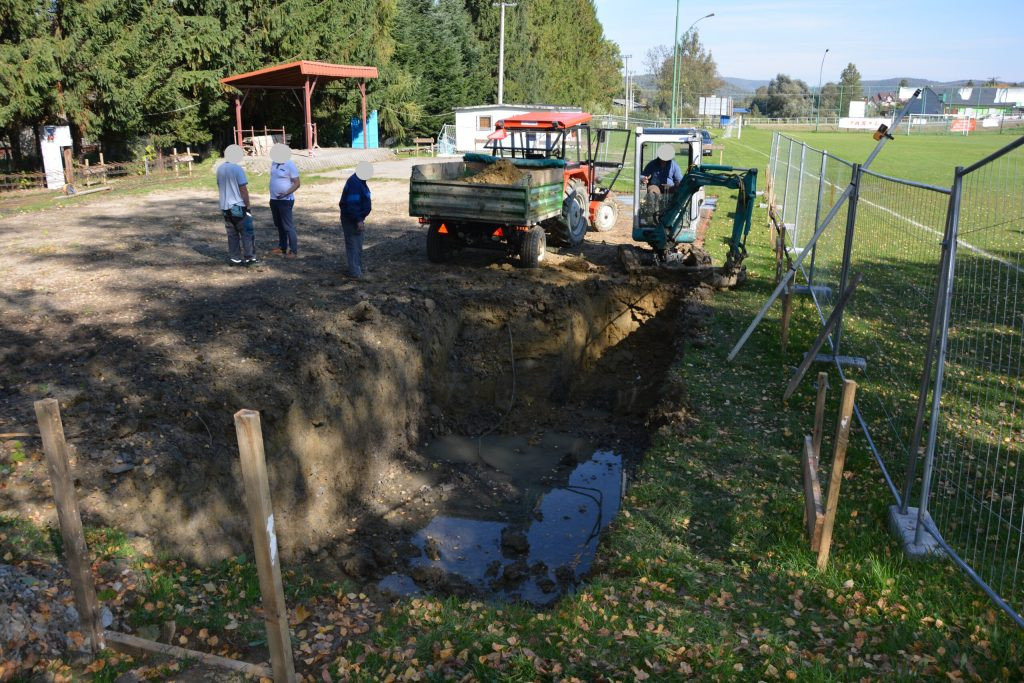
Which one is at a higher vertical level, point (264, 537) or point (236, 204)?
point (236, 204)

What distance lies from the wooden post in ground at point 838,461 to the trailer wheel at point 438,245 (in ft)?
28.0

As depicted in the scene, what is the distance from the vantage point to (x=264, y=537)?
3.68 m

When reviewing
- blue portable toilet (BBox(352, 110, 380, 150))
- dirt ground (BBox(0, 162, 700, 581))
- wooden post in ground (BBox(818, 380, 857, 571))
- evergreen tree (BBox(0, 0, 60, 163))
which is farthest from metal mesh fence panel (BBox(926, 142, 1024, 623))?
blue portable toilet (BBox(352, 110, 380, 150))

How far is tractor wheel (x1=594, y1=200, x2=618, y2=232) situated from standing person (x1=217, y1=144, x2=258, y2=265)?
754cm

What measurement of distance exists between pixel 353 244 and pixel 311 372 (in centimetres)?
A: 387

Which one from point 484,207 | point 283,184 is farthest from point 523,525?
point 283,184

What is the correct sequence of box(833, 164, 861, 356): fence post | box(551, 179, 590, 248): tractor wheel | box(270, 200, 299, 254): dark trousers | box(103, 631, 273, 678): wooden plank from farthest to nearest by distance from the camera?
box(551, 179, 590, 248): tractor wheel < box(270, 200, 299, 254): dark trousers < box(833, 164, 861, 356): fence post < box(103, 631, 273, 678): wooden plank

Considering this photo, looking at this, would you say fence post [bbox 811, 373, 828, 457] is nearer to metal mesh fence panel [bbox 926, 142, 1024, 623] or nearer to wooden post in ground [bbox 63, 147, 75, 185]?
metal mesh fence panel [bbox 926, 142, 1024, 623]

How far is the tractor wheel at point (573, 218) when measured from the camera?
14.4 metres

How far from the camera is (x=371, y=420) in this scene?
A: 8227mm

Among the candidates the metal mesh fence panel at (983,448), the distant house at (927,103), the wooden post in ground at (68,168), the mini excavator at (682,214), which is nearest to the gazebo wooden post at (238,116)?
the wooden post in ground at (68,168)

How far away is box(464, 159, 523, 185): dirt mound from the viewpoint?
12703mm

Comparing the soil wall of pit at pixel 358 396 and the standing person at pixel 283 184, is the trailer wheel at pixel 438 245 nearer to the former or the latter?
the soil wall of pit at pixel 358 396

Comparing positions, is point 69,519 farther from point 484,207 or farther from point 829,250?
point 829,250
